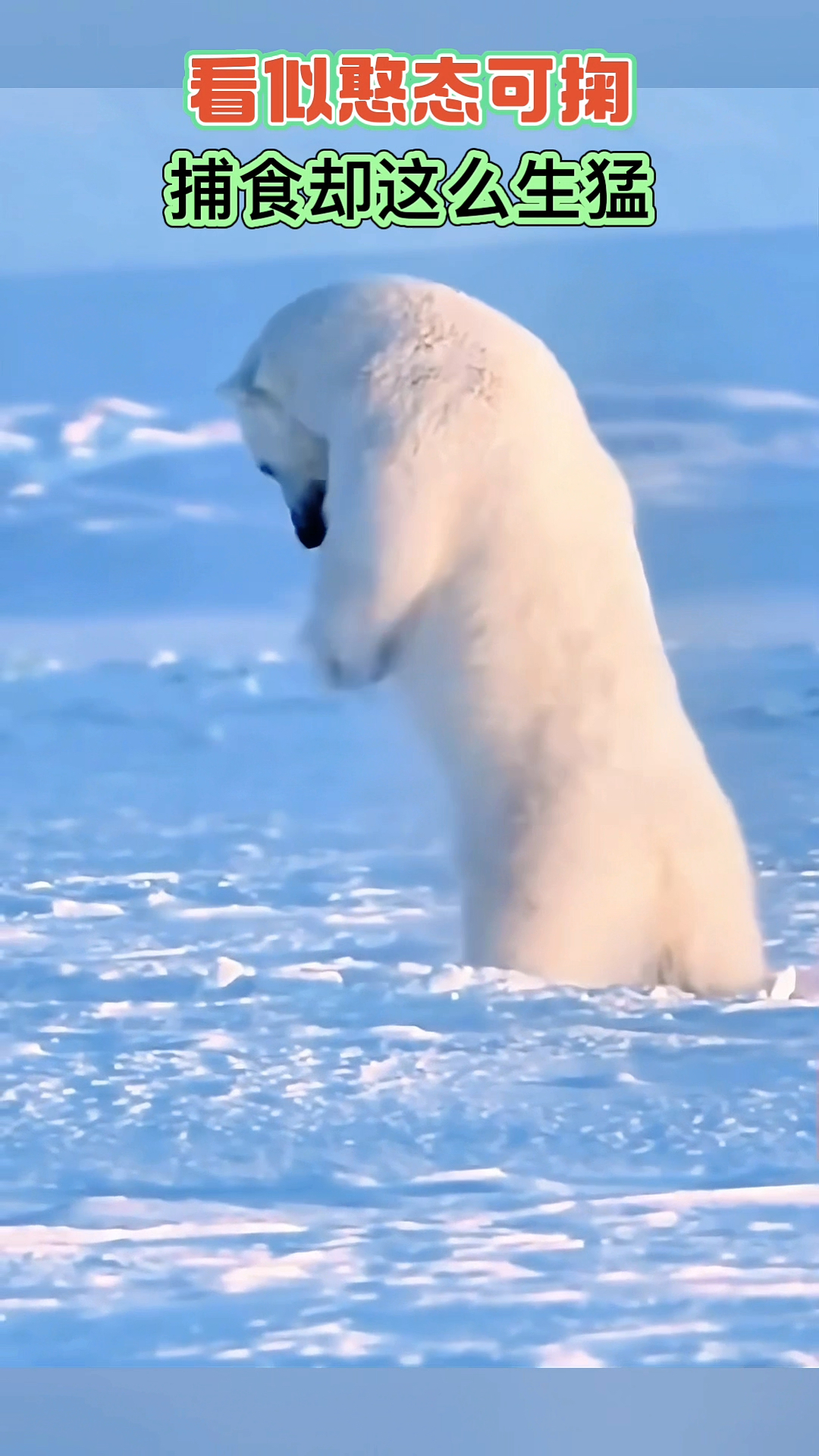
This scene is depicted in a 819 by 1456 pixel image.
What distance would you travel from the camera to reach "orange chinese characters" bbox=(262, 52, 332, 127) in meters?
2.04

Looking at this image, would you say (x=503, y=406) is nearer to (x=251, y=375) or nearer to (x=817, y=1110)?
(x=251, y=375)

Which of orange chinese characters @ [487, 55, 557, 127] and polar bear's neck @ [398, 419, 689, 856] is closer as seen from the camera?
polar bear's neck @ [398, 419, 689, 856]

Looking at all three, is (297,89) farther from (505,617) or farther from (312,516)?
(505,617)

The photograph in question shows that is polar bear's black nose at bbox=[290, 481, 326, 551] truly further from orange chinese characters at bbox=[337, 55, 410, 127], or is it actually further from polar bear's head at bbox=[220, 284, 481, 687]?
orange chinese characters at bbox=[337, 55, 410, 127]

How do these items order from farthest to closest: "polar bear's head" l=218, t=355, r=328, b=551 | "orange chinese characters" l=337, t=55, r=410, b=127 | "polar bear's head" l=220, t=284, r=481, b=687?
"orange chinese characters" l=337, t=55, r=410, b=127
"polar bear's head" l=218, t=355, r=328, b=551
"polar bear's head" l=220, t=284, r=481, b=687

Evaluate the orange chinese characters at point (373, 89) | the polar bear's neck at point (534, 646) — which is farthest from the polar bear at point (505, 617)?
the orange chinese characters at point (373, 89)

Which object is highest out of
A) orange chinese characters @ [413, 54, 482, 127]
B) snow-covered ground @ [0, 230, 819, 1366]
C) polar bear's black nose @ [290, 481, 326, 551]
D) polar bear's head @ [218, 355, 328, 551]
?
orange chinese characters @ [413, 54, 482, 127]

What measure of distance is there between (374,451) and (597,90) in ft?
2.14

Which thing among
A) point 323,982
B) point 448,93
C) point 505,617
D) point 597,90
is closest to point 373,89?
point 448,93

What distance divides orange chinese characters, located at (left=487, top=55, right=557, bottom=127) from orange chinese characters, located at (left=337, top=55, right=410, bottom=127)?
11 cm

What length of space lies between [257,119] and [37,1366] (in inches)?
59.9

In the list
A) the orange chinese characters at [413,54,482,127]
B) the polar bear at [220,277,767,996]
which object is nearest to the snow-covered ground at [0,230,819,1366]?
the polar bear at [220,277,767,996]

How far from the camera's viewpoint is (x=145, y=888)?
2.06m

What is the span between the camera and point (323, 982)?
78.4 inches
